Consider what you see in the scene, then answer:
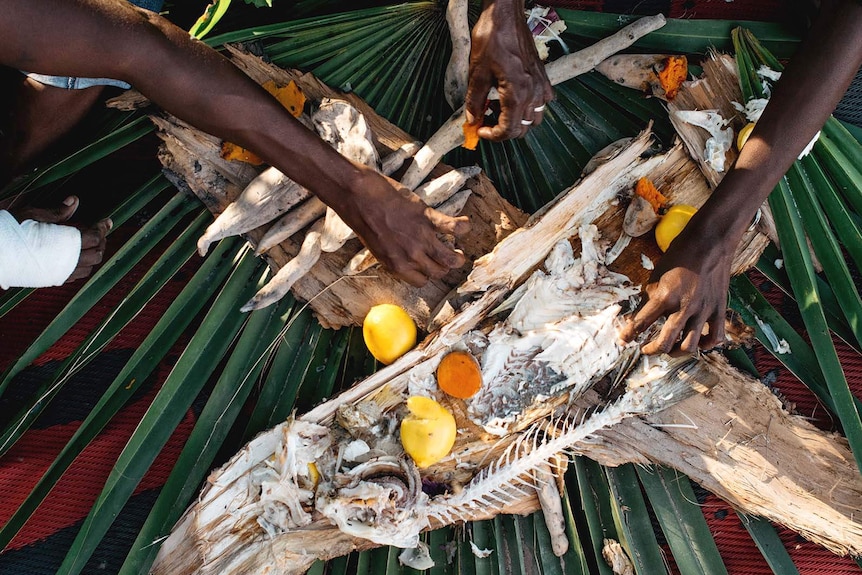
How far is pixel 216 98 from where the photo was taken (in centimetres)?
125

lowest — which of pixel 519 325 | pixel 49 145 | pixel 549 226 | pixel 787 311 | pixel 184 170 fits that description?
pixel 787 311

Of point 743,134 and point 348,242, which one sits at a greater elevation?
point 348,242

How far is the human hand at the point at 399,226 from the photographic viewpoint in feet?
4.38

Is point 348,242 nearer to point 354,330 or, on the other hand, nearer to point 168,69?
point 354,330

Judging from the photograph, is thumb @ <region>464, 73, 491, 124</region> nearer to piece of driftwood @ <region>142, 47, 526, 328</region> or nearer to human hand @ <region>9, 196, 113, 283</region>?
piece of driftwood @ <region>142, 47, 526, 328</region>

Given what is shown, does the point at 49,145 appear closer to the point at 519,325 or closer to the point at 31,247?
the point at 31,247

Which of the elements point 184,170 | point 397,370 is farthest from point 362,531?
point 184,170

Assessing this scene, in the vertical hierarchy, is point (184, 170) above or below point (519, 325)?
above

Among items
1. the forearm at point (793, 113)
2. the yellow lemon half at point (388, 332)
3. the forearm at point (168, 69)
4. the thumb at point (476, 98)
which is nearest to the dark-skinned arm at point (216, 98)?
the forearm at point (168, 69)

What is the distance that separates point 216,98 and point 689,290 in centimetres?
105

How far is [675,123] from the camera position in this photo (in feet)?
4.89

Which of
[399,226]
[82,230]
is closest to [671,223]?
[399,226]

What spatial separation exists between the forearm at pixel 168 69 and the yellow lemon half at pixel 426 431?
0.51 metres

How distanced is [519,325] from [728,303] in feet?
1.70
